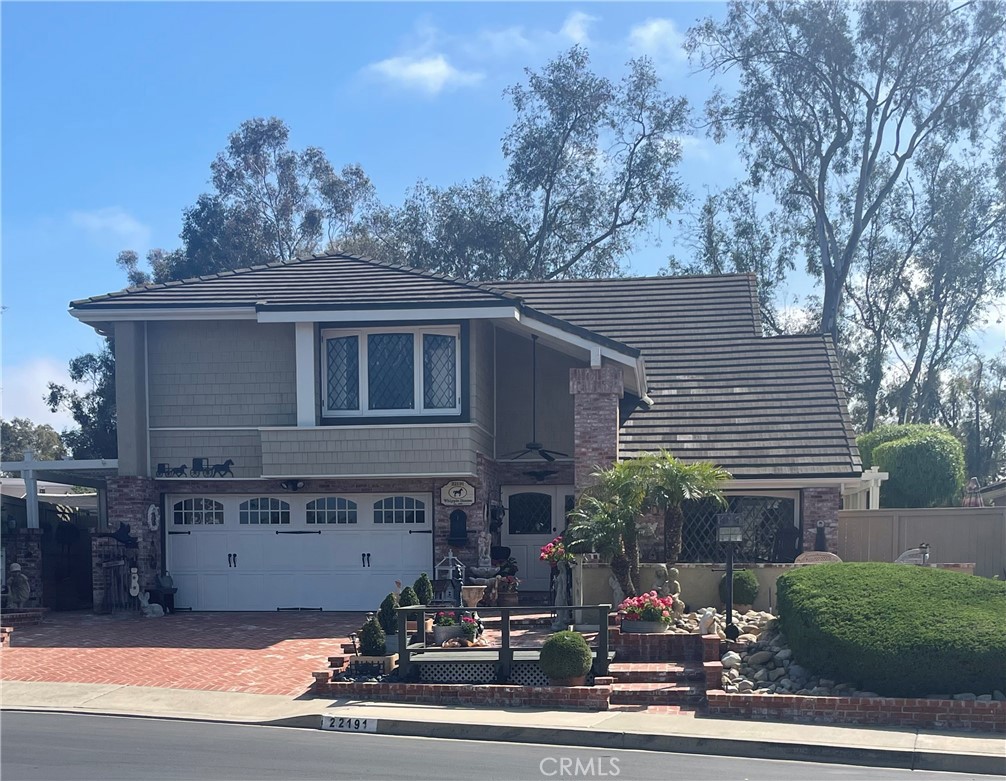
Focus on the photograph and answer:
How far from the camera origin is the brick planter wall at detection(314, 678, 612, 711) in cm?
1206

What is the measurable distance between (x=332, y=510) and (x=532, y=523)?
4.01 metres

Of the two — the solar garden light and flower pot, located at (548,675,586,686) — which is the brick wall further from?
the solar garden light

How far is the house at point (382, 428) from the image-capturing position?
1809 cm

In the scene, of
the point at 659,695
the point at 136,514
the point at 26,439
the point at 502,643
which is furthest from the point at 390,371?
the point at 26,439

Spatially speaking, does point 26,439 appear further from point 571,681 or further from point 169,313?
point 571,681

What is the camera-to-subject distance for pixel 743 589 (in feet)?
50.0

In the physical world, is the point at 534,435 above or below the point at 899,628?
above

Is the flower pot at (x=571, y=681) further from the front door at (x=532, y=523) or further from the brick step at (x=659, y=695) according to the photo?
the front door at (x=532, y=523)

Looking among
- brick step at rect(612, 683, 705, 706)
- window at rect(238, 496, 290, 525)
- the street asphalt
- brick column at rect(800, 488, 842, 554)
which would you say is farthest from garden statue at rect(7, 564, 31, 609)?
brick column at rect(800, 488, 842, 554)

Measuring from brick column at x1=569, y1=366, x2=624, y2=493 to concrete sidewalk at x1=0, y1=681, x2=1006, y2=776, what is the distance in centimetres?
664

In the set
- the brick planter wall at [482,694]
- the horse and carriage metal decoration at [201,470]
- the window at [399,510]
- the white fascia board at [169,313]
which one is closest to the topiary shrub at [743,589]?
the brick planter wall at [482,694]

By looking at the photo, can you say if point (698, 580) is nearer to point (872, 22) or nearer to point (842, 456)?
point (842, 456)

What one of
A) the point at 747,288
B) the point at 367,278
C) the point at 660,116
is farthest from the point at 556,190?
the point at 367,278

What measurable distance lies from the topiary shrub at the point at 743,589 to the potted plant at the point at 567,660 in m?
3.63
